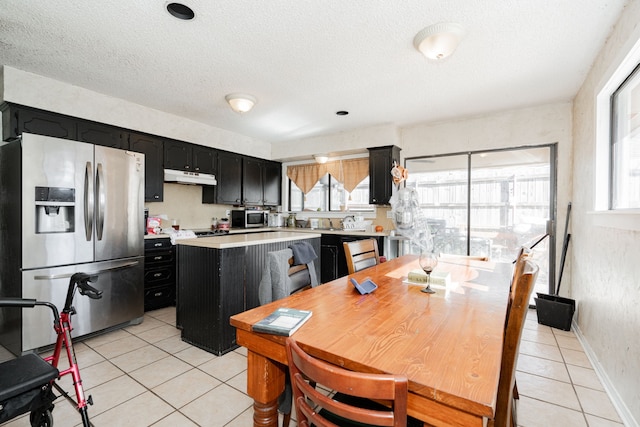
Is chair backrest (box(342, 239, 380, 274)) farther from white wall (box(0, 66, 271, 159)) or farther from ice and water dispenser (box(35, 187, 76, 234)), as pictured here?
white wall (box(0, 66, 271, 159))

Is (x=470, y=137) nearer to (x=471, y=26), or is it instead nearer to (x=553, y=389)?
(x=471, y=26)

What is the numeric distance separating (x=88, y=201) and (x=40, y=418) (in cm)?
185

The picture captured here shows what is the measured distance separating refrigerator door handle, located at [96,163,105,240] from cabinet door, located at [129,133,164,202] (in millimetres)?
985

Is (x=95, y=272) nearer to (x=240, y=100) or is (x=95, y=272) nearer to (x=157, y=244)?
→ (x=157, y=244)

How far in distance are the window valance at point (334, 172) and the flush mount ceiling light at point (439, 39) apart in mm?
2794

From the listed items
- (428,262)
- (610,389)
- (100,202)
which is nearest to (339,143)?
(100,202)

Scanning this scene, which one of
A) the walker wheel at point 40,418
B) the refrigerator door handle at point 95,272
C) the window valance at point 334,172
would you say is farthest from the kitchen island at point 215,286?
the window valance at point 334,172

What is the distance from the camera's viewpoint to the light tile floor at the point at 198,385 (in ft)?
5.71

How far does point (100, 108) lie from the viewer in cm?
340

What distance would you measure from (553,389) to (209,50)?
12.2 feet

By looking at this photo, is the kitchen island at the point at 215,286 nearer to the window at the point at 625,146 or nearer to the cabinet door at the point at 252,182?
the cabinet door at the point at 252,182

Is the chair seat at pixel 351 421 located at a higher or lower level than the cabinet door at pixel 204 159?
lower

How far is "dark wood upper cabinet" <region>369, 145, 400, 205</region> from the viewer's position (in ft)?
14.9

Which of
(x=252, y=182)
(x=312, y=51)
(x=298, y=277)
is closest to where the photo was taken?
(x=298, y=277)
